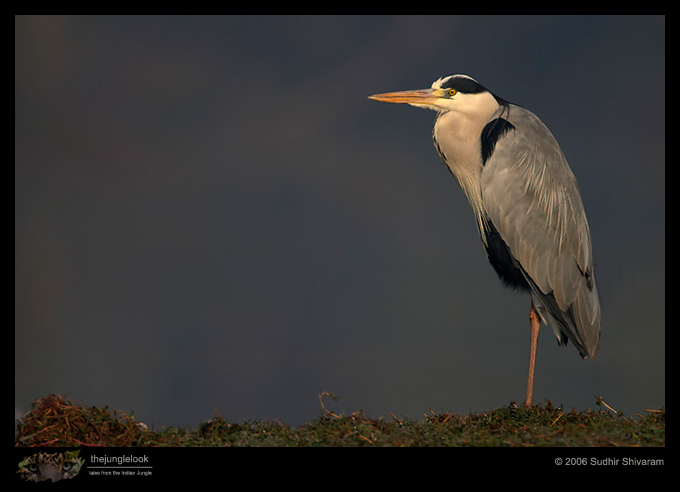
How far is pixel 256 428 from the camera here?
262 cm

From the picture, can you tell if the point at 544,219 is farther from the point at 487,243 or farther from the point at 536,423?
the point at 536,423

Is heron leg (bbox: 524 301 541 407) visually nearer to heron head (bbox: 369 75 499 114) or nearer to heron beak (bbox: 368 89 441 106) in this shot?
heron head (bbox: 369 75 499 114)

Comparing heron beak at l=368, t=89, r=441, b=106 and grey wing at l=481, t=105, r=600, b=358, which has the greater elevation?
Answer: heron beak at l=368, t=89, r=441, b=106

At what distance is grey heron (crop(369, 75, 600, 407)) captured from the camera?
11.6 ft

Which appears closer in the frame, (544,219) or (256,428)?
(256,428)

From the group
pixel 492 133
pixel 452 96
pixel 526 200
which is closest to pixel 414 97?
pixel 452 96

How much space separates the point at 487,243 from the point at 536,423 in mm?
1350

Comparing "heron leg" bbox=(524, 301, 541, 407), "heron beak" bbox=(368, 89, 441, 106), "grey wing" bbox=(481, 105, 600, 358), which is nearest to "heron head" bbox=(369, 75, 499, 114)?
"heron beak" bbox=(368, 89, 441, 106)

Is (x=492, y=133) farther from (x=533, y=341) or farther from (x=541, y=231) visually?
(x=533, y=341)

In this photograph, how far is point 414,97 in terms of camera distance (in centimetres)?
363

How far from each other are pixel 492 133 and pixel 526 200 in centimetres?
46
